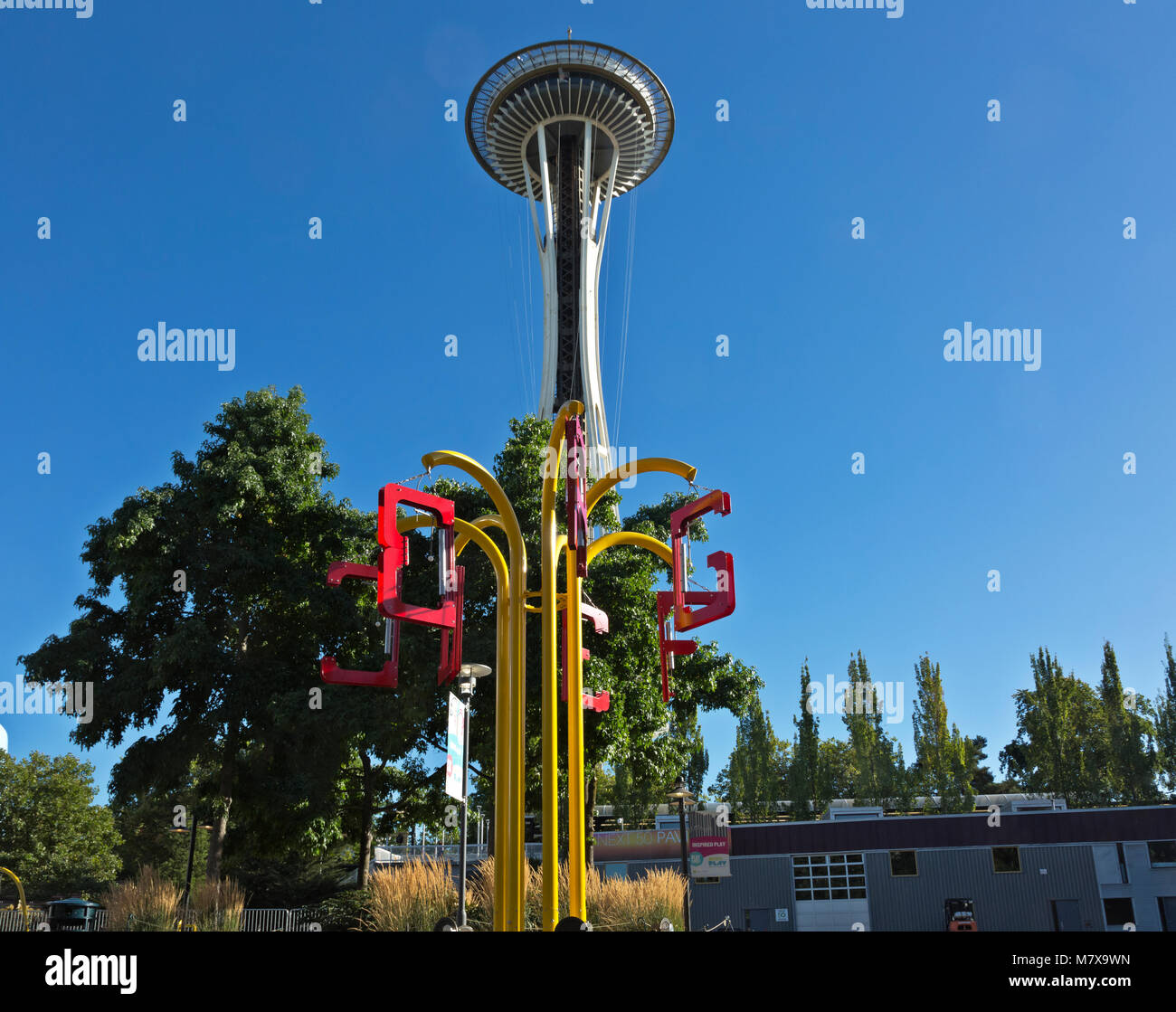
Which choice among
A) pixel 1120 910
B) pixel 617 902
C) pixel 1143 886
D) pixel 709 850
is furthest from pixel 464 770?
pixel 1143 886

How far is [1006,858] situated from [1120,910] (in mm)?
4649

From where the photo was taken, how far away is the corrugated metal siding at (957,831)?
38.2 metres

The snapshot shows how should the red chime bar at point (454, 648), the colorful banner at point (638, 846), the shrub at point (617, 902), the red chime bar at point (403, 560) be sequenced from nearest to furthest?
the red chime bar at point (403, 560) → the red chime bar at point (454, 648) → the shrub at point (617, 902) → the colorful banner at point (638, 846)

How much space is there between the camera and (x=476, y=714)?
26.7m

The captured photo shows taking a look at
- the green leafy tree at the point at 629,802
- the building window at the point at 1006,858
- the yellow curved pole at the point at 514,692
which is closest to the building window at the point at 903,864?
the building window at the point at 1006,858

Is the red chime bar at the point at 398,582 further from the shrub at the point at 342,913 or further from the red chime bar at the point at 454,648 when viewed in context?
the shrub at the point at 342,913

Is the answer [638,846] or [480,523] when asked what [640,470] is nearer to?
[480,523]

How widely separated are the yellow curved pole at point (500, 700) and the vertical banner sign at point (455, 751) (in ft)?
1.50

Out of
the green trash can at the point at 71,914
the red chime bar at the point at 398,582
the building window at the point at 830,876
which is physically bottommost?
the building window at the point at 830,876

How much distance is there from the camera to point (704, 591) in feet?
39.1

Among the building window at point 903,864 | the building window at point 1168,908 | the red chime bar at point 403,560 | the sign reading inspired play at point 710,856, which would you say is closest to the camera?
the red chime bar at point 403,560

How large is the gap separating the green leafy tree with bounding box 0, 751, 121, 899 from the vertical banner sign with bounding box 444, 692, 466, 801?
49193mm
